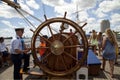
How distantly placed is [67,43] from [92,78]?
7.56ft

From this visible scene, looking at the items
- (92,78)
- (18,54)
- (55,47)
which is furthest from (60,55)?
(92,78)

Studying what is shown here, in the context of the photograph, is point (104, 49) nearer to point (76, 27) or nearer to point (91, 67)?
point (91, 67)

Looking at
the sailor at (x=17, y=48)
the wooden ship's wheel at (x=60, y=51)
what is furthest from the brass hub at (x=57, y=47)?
the sailor at (x=17, y=48)

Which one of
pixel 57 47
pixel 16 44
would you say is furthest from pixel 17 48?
pixel 57 47

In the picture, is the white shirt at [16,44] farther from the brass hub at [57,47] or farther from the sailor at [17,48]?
the brass hub at [57,47]

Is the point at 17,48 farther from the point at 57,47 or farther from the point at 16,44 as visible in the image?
the point at 57,47

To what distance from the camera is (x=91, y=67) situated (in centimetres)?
631

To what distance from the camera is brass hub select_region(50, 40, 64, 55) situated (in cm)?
398

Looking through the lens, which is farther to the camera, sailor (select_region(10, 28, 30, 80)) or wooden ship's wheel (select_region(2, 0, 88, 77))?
sailor (select_region(10, 28, 30, 80))

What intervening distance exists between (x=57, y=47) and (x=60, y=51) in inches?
3.6

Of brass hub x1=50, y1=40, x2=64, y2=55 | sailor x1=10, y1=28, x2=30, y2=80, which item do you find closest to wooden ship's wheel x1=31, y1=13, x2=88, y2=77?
brass hub x1=50, y1=40, x2=64, y2=55

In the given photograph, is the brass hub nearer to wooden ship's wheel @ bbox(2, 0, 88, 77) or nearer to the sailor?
wooden ship's wheel @ bbox(2, 0, 88, 77)

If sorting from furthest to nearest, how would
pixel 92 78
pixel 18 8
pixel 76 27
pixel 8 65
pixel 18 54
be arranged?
pixel 8 65 < pixel 18 8 < pixel 92 78 < pixel 18 54 < pixel 76 27

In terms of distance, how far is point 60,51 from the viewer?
398cm
